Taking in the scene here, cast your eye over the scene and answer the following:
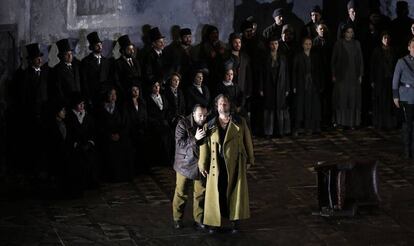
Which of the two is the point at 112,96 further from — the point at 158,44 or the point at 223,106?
the point at 223,106

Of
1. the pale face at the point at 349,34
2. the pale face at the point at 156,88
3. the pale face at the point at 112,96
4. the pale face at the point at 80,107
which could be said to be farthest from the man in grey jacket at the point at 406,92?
the pale face at the point at 80,107

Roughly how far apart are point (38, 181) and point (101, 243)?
3.22 meters

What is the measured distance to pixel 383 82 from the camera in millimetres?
19000

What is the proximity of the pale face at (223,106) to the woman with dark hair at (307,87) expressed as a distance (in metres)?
5.56

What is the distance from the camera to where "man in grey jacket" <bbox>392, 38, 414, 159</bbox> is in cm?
1698

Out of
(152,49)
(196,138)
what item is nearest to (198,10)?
(152,49)

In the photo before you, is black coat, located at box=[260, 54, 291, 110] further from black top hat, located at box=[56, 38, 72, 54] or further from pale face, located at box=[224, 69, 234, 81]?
black top hat, located at box=[56, 38, 72, 54]

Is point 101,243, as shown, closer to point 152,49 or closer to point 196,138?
point 196,138

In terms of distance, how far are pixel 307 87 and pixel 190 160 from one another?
19.2 feet

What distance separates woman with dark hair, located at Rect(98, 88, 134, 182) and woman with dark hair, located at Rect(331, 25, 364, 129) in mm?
4448

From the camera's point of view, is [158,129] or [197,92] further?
[197,92]

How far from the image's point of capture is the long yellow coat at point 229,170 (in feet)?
43.1

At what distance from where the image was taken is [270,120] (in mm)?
18625

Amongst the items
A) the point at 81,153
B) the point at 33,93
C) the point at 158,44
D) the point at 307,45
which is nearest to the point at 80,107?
the point at 81,153
